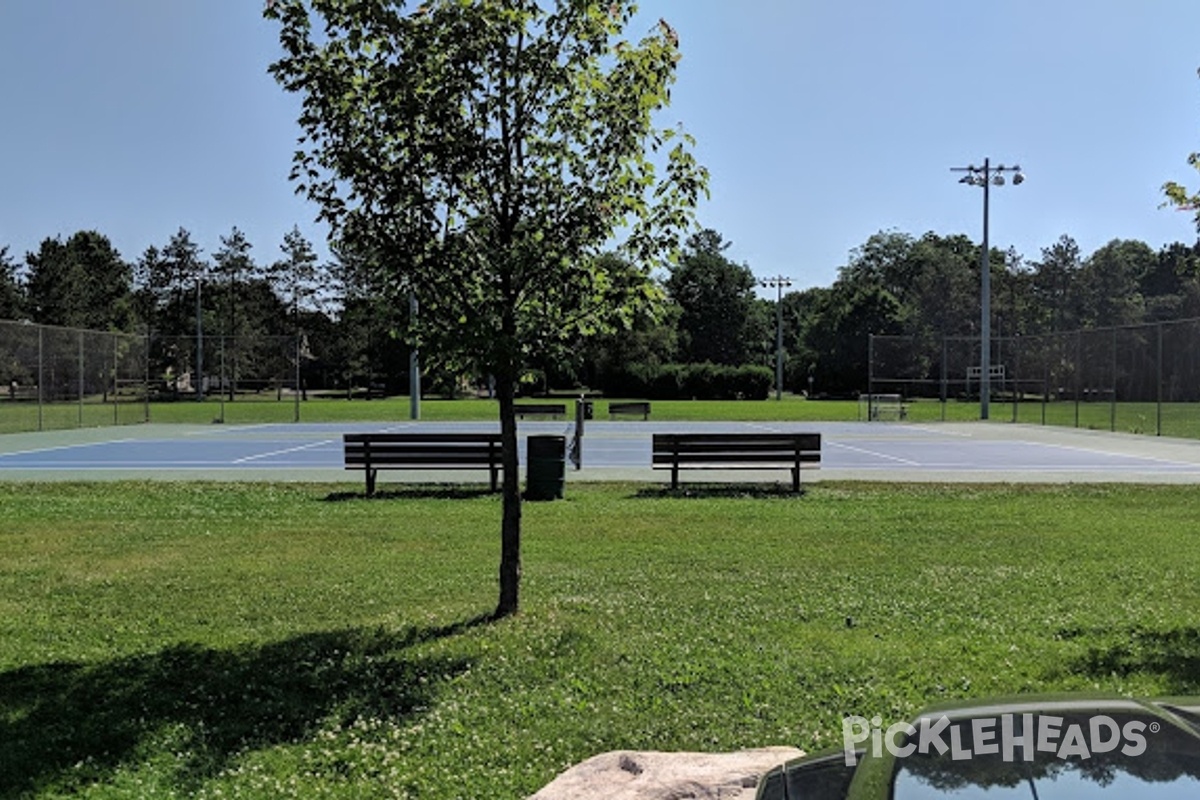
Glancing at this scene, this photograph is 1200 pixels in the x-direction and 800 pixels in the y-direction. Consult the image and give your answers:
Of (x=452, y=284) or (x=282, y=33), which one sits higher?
(x=282, y=33)

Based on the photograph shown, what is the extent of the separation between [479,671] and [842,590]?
11.2 ft

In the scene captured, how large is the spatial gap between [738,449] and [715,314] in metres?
93.6

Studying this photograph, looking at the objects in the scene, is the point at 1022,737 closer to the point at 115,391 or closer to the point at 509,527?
the point at 509,527

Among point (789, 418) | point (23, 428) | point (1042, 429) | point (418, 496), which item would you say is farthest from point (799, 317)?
point (418, 496)

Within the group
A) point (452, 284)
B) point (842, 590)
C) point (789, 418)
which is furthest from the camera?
point (789, 418)

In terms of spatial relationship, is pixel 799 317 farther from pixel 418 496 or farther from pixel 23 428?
pixel 418 496

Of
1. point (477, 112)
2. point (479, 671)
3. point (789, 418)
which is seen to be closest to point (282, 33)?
point (477, 112)

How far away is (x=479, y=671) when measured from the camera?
5.51 m

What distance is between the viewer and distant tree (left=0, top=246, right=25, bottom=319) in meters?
74.4

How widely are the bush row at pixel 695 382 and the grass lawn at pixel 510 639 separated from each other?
237ft

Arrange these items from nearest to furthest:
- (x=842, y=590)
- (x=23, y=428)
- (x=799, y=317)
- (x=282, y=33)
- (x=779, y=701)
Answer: (x=779, y=701), (x=282, y=33), (x=842, y=590), (x=23, y=428), (x=799, y=317)

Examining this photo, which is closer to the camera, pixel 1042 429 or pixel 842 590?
pixel 842 590

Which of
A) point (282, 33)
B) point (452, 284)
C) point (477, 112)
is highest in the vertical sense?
point (282, 33)

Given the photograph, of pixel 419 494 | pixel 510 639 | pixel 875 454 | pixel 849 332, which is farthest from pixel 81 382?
pixel 849 332
